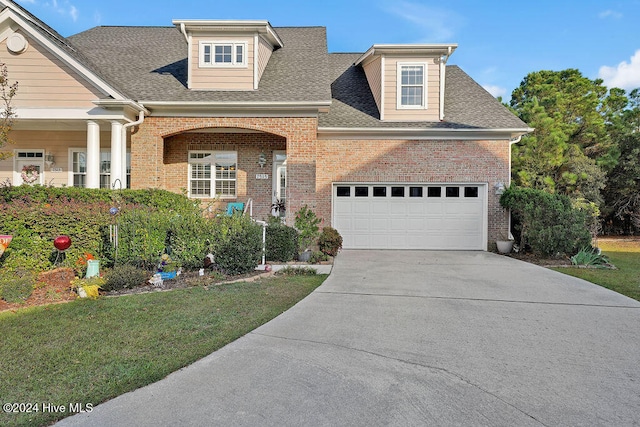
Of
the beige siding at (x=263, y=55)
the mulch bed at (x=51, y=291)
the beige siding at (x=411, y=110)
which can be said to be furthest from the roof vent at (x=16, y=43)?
the beige siding at (x=411, y=110)

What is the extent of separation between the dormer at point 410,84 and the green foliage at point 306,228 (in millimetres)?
4633

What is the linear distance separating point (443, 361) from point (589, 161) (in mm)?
19463

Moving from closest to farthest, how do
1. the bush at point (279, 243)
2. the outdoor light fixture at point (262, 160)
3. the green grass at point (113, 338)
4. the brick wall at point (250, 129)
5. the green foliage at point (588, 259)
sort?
the green grass at point (113, 338) < the bush at point (279, 243) < the green foliage at point (588, 259) < the brick wall at point (250, 129) < the outdoor light fixture at point (262, 160)

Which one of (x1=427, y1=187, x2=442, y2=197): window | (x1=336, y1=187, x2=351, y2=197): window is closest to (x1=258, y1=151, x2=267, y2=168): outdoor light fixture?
(x1=336, y1=187, x2=351, y2=197): window

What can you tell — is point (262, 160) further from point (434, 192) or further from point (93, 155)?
point (434, 192)

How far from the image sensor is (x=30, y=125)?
11992mm

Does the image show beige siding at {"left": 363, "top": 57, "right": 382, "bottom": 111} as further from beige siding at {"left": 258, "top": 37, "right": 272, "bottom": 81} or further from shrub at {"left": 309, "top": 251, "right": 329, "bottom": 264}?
shrub at {"left": 309, "top": 251, "right": 329, "bottom": 264}

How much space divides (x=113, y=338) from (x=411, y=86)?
1193 cm

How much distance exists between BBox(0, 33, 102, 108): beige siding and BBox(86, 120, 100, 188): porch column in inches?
24.5

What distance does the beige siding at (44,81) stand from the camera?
10.6 m

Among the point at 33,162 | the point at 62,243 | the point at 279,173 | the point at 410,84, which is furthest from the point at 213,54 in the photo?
the point at 62,243

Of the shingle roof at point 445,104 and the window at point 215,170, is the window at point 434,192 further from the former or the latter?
the window at point 215,170

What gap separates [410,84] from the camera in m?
13.3

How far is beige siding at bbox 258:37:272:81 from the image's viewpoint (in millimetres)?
12633
